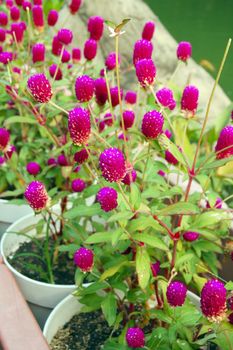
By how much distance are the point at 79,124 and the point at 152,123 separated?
128mm

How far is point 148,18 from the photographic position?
3.35 m

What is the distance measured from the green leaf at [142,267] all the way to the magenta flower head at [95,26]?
662 millimetres

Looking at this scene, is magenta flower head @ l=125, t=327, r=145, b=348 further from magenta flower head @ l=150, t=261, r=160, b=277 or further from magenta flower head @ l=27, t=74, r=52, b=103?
magenta flower head @ l=27, t=74, r=52, b=103

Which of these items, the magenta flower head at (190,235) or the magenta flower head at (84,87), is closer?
the magenta flower head at (84,87)

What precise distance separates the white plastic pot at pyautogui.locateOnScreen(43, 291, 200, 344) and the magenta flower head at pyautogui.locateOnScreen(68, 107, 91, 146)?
1.80 feet

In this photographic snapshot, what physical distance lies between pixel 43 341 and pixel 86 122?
1.42 ft

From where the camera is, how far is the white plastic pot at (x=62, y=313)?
4.53 feet

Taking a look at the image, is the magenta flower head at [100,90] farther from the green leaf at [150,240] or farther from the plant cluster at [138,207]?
the green leaf at [150,240]

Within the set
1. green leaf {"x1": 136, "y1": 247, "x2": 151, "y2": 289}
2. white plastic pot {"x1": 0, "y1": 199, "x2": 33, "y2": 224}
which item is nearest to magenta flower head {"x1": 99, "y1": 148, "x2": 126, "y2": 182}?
green leaf {"x1": 136, "y1": 247, "x2": 151, "y2": 289}

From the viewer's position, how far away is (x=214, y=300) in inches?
35.1

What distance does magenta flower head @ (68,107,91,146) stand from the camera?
978 mm

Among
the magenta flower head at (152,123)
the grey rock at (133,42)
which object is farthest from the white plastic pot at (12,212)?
the grey rock at (133,42)

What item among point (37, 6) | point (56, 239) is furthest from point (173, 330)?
point (37, 6)

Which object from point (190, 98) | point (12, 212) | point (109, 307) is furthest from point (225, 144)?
point (12, 212)
